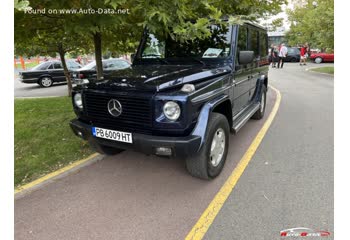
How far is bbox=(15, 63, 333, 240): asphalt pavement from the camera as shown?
2559mm

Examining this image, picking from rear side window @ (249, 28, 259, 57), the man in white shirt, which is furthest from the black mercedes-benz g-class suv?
the man in white shirt

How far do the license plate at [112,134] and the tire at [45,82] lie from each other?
13.4 metres

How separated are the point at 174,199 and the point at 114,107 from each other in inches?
49.9

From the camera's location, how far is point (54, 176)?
3.60m

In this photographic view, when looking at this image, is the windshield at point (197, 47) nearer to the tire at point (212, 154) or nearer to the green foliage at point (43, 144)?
the tire at point (212, 154)

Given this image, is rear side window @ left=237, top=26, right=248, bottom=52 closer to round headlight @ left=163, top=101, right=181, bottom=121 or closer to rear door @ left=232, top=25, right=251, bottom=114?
rear door @ left=232, top=25, right=251, bottom=114

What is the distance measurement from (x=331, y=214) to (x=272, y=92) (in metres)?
8.05

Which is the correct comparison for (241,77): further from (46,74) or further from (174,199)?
(46,74)

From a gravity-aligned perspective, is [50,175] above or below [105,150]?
below

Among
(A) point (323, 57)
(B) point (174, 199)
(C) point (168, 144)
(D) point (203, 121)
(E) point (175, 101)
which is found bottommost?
(B) point (174, 199)

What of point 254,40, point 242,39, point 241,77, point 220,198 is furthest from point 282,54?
point 220,198

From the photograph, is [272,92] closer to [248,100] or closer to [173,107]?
[248,100]

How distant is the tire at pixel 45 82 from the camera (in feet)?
48.4
